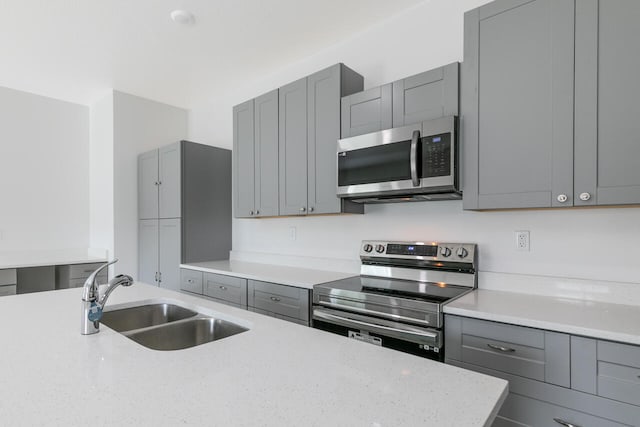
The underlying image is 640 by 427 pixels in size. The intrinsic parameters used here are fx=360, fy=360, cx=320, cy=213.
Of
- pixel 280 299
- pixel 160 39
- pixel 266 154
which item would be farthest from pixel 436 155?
pixel 160 39

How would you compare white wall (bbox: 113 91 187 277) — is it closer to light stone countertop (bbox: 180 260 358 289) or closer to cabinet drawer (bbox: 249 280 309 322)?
light stone countertop (bbox: 180 260 358 289)

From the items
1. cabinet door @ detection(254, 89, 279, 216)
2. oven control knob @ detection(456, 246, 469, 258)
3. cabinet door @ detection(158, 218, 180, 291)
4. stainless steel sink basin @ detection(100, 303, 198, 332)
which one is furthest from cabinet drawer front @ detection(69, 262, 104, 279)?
oven control knob @ detection(456, 246, 469, 258)

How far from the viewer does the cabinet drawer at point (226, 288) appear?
2.72 m

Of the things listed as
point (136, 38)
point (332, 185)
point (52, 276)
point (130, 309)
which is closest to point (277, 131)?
point (332, 185)

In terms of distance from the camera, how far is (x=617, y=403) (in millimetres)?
1271

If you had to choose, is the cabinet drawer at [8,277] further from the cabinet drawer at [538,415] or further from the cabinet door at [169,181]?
the cabinet drawer at [538,415]

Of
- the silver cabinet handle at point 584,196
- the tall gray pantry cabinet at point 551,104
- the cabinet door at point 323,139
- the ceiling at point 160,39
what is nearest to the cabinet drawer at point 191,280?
the cabinet door at point 323,139

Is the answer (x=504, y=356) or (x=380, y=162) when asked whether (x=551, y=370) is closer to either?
(x=504, y=356)

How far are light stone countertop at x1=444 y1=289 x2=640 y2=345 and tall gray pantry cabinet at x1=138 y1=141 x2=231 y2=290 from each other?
8.31 feet

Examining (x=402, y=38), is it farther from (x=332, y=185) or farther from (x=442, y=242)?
(x=442, y=242)

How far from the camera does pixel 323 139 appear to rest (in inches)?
100

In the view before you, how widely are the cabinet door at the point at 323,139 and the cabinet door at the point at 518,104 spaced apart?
88cm

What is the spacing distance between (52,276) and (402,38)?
3.98m

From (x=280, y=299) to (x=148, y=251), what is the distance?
2047 mm
